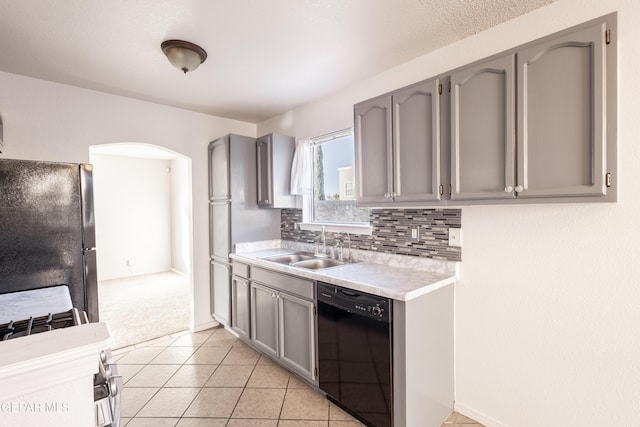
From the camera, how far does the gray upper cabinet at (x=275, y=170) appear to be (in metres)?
3.22

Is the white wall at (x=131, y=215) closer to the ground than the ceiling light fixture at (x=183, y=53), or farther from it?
closer to the ground

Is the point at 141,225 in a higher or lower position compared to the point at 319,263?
higher

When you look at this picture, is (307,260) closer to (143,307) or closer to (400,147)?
(400,147)

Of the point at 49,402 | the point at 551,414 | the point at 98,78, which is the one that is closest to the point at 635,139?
the point at 551,414

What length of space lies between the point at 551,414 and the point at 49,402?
223 centimetres

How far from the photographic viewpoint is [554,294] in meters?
1.68

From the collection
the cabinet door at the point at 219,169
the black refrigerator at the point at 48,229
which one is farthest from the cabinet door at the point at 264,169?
the black refrigerator at the point at 48,229

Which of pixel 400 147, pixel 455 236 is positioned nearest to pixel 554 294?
pixel 455 236

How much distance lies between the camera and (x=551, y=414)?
1688 mm

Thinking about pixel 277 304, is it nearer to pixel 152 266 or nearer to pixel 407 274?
pixel 407 274

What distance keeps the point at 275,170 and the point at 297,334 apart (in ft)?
5.41

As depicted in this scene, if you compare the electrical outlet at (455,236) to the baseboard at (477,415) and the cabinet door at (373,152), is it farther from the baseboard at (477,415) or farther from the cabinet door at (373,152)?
the baseboard at (477,415)

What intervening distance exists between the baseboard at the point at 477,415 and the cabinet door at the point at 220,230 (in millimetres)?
2407

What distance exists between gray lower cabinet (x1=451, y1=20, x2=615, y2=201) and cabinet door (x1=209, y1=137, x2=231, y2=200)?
7.63 feet
